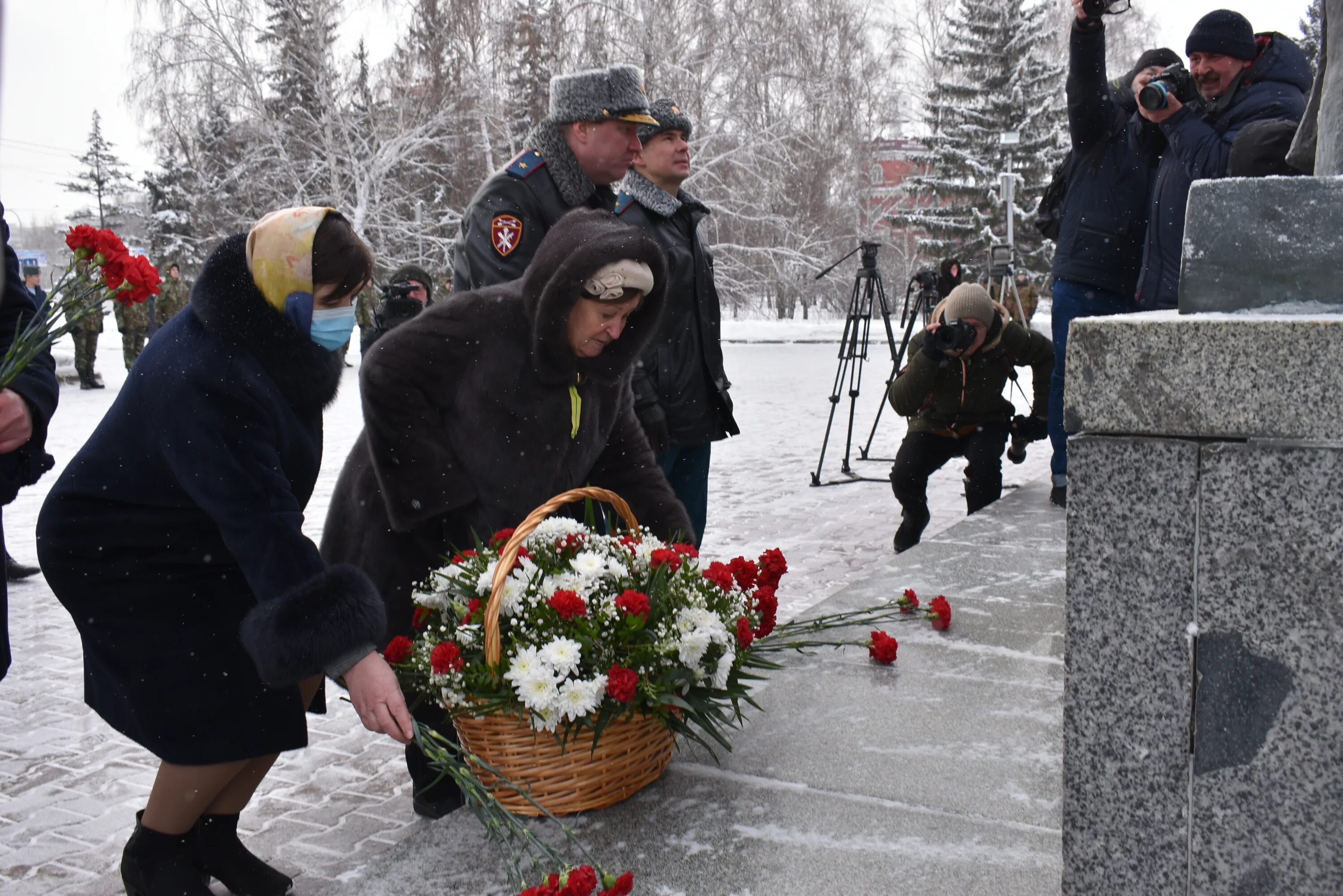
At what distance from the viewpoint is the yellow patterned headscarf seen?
2488 mm

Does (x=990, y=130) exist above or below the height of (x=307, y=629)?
above

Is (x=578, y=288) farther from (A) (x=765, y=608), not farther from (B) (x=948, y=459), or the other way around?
(B) (x=948, y=459)

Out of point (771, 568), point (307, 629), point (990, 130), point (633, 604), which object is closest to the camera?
point (307, 629)

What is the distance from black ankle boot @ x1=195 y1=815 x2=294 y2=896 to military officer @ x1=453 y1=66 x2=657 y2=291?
5.94 ft

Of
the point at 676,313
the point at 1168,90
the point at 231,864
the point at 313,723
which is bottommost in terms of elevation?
the point at 313,723

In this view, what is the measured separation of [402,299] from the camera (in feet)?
23.8

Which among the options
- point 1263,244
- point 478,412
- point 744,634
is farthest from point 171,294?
point 1263,244

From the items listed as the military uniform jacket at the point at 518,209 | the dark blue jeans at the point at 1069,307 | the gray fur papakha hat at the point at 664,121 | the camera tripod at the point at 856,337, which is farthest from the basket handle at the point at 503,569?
the camera tripod at the point at 856,337

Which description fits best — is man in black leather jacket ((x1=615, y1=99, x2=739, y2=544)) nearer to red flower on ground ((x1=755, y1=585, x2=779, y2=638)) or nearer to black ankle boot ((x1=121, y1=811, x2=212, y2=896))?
red flower on ground ((x1=755, y1=585, x2=779, y2=638))

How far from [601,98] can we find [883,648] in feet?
6.48

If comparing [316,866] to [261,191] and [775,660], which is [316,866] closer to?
[775,660]

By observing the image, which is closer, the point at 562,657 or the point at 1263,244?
the point at 1263,244

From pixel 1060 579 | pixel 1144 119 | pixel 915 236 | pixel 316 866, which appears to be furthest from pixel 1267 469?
pixel 915 236

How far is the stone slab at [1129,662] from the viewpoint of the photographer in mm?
1688
